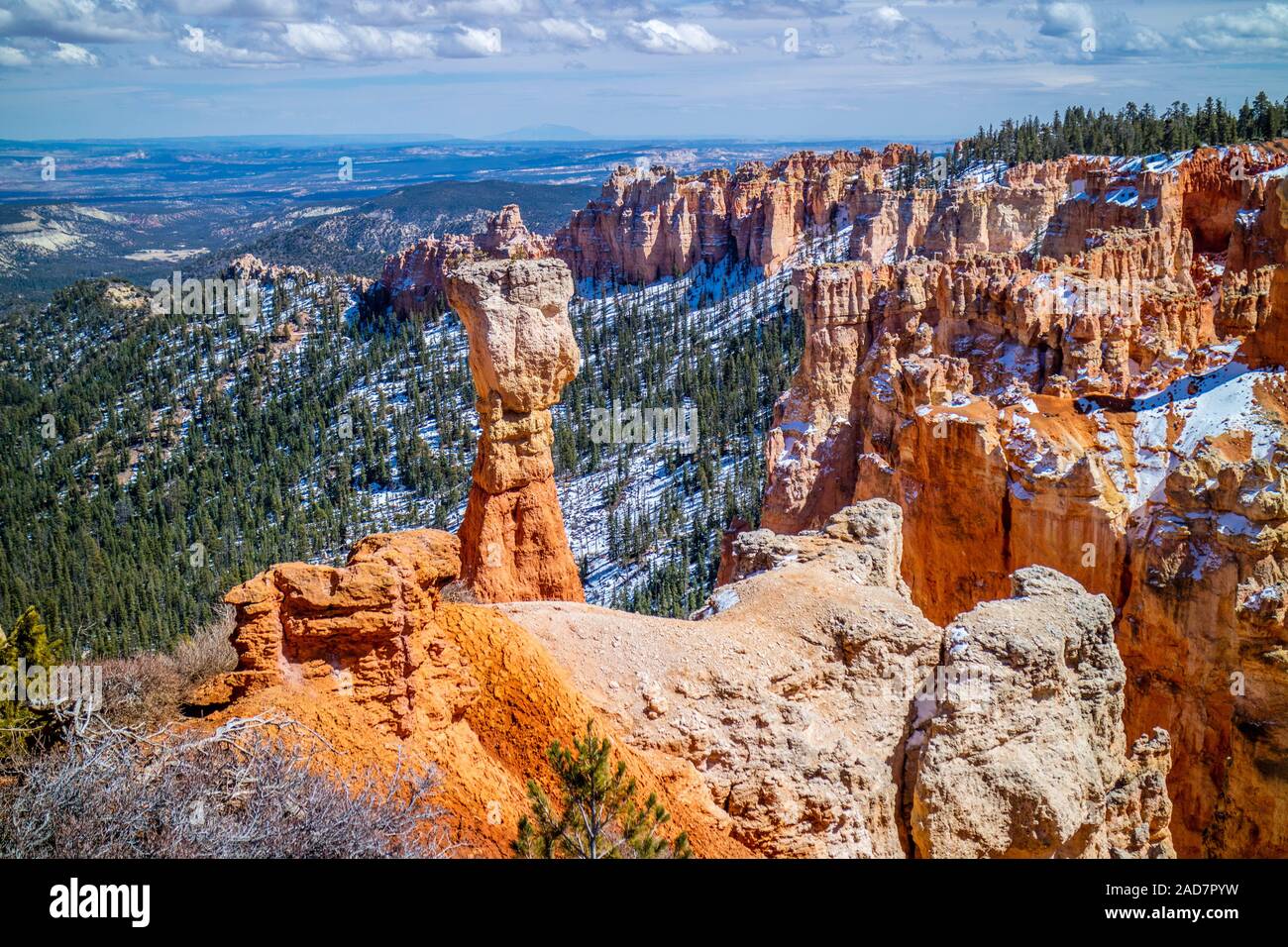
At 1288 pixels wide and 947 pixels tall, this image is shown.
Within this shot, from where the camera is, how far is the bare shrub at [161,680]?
9094mm

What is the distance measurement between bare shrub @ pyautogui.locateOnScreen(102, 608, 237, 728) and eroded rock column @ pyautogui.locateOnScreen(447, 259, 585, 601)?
4.79 m

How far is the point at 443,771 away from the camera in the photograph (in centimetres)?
873

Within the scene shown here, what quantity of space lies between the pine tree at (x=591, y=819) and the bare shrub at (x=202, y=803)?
769 mm

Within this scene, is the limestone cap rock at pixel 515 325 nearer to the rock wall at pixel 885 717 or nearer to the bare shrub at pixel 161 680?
the bare shrub at pixel 161 680

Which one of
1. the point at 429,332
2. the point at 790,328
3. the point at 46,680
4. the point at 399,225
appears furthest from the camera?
the point at 399,225

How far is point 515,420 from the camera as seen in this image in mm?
17984

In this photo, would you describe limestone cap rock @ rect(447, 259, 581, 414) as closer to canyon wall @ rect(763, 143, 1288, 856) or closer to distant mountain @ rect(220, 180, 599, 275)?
canyon wall @ rect(763, 143, 1288, 856)

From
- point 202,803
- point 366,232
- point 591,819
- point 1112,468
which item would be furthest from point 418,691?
point 366,232

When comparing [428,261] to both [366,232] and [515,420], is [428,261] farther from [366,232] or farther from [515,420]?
[515,420]

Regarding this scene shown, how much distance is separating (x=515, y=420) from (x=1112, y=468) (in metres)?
10.8

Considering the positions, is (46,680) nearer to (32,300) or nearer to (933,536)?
(933,536)
